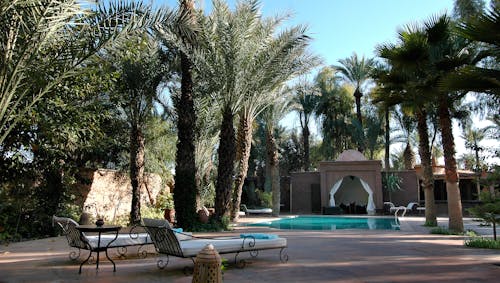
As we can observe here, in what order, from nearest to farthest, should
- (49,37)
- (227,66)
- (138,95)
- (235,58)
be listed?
(49,37) → (235,58) → (227,66) → (138,95)

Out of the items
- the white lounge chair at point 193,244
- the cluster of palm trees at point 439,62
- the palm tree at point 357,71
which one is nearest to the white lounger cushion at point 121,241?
the white lounge chair at point 193,244

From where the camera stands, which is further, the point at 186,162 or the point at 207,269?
the point at 186,162

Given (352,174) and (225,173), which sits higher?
(352,174)

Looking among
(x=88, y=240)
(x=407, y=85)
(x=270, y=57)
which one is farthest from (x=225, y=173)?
(x=88, y=240)

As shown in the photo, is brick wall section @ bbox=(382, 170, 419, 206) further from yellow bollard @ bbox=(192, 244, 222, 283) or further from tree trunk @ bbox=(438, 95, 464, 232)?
yellow bollard @ bbox=(192, 244, 222, 283)

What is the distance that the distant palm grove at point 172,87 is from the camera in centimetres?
709

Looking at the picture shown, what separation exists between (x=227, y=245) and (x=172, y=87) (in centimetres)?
1200

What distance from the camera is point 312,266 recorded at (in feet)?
22.1

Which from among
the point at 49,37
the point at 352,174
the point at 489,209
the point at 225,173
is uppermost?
the point at 49,37

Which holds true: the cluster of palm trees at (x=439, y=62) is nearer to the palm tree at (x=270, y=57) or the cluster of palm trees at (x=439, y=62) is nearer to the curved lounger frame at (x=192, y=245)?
the palm tree at (x=270, y=57)

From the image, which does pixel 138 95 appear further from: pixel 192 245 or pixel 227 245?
pixel 192 245

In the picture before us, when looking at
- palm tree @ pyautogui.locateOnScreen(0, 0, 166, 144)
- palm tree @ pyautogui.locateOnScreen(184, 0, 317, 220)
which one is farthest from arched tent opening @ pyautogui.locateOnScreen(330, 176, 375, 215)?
palm tree @ pyautogui.locateOnScreen(0, 0, 166, 144)

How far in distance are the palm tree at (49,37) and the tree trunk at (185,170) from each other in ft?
17.0

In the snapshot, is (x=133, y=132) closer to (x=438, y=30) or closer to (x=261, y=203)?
(x=438, y=30)
